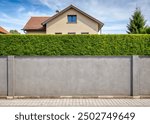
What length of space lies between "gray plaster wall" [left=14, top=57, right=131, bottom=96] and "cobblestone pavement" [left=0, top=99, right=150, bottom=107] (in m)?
0.60

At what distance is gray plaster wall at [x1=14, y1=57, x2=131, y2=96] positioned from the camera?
10.7 metres

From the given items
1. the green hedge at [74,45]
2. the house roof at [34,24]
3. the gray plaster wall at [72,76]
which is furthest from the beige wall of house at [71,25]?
the gray plaster wall at [72,76]

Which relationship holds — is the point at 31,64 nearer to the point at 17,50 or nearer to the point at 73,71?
the point at 17,50

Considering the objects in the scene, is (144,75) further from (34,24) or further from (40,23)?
(40,23)

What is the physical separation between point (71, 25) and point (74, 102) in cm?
2076

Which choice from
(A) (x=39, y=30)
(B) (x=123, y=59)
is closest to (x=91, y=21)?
(A) (x=39, y=30)

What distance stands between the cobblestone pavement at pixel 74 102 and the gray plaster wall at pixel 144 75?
0.69 m

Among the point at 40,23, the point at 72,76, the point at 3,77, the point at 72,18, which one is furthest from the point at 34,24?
the point at 72,76

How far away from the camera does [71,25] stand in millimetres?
29328

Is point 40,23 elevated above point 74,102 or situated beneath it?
elevated above

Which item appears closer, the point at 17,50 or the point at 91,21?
the point at 17,50

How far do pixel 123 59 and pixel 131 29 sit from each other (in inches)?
1184

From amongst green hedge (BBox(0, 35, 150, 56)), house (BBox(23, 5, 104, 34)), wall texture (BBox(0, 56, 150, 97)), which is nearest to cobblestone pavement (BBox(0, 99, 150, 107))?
wall texture (BBox(0, 56, 150, 97))

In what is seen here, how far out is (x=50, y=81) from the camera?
35.1ft
